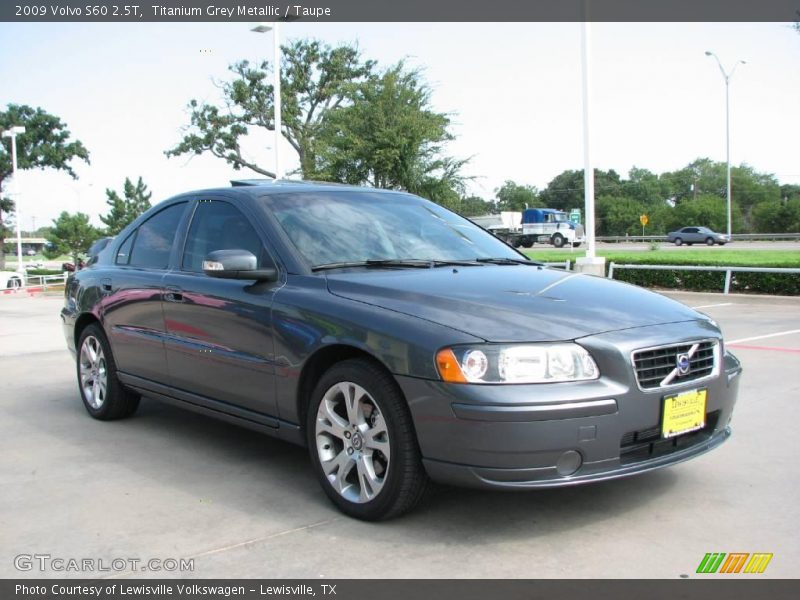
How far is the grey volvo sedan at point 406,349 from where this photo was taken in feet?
11.0

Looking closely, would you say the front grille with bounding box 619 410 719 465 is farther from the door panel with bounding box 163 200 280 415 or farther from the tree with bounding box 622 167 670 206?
the tree with bounding box 622 167 670 206

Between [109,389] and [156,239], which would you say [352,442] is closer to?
[156,239]

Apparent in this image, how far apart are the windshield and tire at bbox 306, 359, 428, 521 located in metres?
0.86

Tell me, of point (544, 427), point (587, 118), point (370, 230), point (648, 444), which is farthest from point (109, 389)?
point (587, 118)

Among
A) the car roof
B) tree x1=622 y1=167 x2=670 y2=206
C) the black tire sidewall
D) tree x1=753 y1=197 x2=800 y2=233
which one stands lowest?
the black tire sidewall

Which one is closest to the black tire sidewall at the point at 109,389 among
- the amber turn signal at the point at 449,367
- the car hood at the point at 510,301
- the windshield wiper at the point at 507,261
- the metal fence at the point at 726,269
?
the car hood at the point at 510,301

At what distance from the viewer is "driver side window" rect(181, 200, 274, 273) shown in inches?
184

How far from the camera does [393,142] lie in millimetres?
19891

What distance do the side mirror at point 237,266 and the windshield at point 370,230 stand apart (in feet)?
0.86

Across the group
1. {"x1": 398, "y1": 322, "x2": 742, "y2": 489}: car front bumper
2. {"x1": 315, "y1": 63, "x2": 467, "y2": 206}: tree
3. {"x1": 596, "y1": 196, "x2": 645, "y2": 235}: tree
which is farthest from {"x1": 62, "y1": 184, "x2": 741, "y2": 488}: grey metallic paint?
{"x1": 596, "y1": 196, "x2": 645, "y2": 235}: tree

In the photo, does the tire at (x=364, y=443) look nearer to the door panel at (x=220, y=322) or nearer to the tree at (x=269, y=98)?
the door panel at (x=220, y=322)
